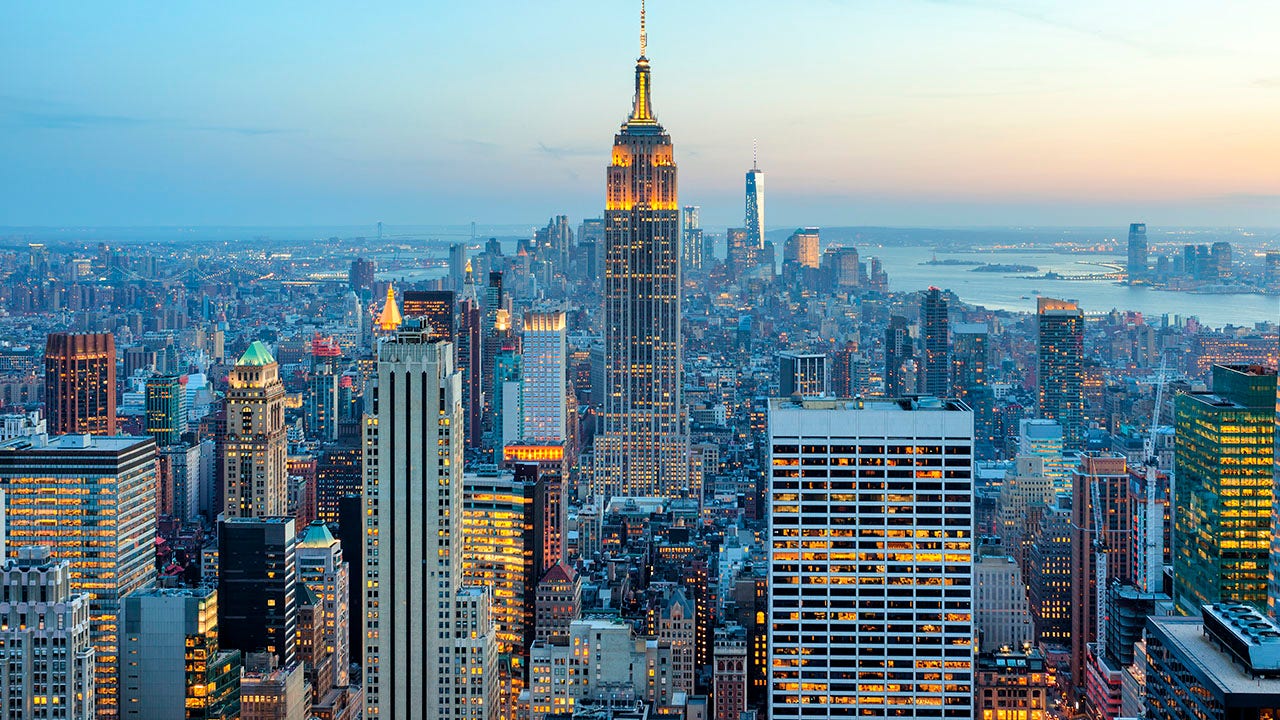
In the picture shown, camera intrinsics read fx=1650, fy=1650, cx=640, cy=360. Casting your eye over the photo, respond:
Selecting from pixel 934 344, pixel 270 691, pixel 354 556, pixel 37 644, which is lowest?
pixel 270 691

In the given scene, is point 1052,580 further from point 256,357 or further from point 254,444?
point 256,357

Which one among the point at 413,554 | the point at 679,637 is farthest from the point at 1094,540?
the point at 413,554

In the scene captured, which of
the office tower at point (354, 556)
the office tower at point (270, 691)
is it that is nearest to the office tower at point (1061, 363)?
the office tower at point (354, 556)

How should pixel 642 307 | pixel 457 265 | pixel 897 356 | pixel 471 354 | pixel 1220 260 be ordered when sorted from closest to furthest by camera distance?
1. pixel 1220 260
2. pixel 642 307
3. pixel 471 354
4. pixel 897 356
5. pixel 457 265

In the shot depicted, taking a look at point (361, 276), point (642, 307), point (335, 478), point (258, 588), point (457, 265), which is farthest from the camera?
point (457, 265)

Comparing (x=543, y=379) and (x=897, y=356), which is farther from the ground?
(x=897, y=356)

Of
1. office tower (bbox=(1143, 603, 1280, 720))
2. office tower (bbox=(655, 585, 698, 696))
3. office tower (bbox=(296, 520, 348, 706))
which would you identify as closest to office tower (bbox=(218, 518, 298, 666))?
office tower (bbox=(296, 520, 348, 706))

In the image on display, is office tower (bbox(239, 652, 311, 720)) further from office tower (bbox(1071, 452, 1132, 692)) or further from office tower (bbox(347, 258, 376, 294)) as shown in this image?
office tower (bbox(347, 258, 376, 294))
